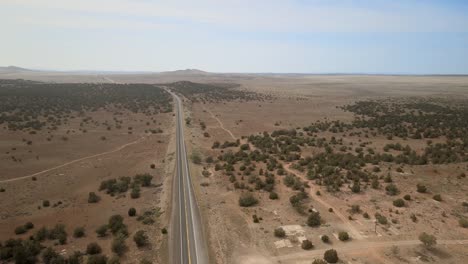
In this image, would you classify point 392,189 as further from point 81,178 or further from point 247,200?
point 81,178

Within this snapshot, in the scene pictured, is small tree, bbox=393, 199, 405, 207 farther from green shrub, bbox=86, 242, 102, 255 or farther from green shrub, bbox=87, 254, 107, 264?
green shrub, bbox=86, 242, 102, 255

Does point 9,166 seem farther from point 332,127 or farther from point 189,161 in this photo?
point 332,127

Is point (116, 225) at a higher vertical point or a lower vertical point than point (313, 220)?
lower

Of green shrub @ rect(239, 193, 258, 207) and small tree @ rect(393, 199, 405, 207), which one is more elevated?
small tree @ rect(393, 199, 405, 207)

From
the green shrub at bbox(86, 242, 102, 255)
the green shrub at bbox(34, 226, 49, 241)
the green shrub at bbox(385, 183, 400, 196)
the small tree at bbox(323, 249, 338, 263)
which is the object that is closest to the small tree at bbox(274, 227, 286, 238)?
the small tree at bbox(323, 249, 338, 263)

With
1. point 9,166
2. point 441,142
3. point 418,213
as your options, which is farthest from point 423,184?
point 9,166

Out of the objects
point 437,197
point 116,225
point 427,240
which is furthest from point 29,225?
point 437,197
